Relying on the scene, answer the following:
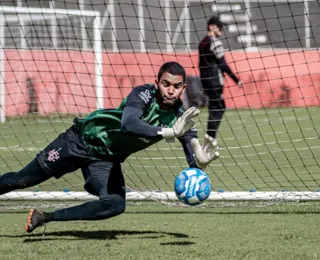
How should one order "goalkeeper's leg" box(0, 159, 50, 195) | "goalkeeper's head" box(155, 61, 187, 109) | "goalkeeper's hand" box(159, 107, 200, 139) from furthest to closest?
"goalkeeper's leg" box(0, 159, 50, 195) < "goalkeeper's head" box(155, 61, 187, 109) < "goalkeeper's hand" box(159, 107, 200, 139)

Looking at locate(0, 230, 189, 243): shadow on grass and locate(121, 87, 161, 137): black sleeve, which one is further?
locate(0, 230, 189, 243): shadow on grass

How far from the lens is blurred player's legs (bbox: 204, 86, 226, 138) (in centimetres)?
1245

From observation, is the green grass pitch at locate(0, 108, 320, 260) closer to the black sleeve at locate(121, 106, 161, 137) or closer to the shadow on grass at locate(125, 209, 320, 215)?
the shadow on grass at locate(125, 209, 320, 215)

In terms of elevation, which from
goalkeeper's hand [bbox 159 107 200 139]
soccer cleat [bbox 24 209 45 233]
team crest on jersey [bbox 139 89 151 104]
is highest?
team crest on jersey [bbox 139 89 151 104]

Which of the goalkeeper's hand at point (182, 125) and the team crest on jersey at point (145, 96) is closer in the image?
the goalkeeper's hand at point (182, 125)

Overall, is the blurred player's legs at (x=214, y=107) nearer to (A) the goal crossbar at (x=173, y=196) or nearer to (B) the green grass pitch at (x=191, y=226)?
(B) the green grass pitch at (x=191, y=226)

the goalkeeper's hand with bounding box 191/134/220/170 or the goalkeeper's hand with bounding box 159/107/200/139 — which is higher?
the goalkeeper's hand with bounding box 159/107/200/139

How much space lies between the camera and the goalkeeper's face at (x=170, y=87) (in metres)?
6.18

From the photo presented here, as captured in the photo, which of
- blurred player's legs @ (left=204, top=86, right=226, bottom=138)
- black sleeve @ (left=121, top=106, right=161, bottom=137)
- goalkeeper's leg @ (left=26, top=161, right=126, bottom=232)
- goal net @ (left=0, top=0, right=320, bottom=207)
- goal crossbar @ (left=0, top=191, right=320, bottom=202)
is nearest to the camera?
black sleeve @ (left=121, top=106, right=161, bottom=137)

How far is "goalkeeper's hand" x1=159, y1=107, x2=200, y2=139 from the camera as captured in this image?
5.73 m

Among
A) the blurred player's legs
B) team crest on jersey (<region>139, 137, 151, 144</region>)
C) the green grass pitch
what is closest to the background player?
the blurred player's legs

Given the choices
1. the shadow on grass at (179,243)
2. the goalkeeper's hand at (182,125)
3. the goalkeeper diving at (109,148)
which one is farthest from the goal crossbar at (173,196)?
the goalkeeper's hand at (182,125)

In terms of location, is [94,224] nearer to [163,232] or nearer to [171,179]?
[163,232]

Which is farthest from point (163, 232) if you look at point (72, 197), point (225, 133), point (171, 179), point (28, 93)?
point (28, 93)
